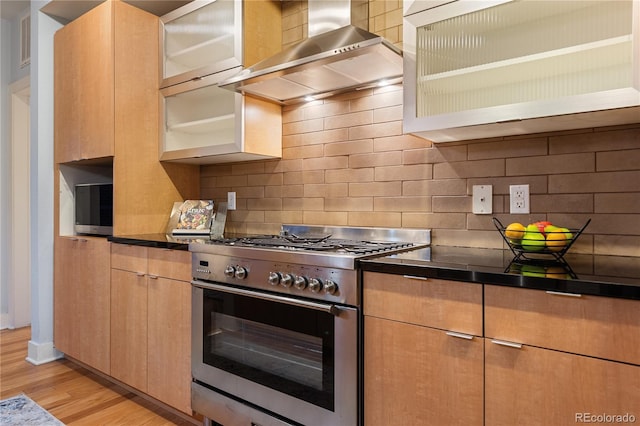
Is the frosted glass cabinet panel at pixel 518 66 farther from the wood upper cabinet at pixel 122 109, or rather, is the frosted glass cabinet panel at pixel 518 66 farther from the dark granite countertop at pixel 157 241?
the wood upper cabinet at pixel 122 109

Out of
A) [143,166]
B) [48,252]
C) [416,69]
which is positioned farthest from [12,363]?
[416,69]

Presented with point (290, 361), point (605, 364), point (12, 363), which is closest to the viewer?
point (605, 364)

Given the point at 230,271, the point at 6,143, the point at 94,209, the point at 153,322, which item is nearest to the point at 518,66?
the point at 230,271

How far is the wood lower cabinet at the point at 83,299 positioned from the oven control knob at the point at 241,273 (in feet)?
3.80

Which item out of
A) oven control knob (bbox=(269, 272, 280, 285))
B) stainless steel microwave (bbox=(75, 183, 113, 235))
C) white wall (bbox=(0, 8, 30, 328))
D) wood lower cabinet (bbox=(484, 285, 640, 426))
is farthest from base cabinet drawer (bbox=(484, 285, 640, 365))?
white wall (bbox=(0, 8, 30, 328))

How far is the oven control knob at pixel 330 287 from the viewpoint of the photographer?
5.03 ft

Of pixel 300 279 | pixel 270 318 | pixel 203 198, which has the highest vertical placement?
pixel 203 198

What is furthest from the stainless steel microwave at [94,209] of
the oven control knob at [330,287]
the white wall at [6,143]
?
the oven control knob at [330,287]

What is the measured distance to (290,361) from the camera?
1715mm

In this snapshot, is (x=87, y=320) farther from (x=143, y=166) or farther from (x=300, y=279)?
(x=300, y=279)

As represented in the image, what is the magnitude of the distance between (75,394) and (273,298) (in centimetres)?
169

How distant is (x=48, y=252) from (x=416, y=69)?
9.39ft

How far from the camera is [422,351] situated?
4.47 ft

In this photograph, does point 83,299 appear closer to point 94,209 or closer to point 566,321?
point 94,209
